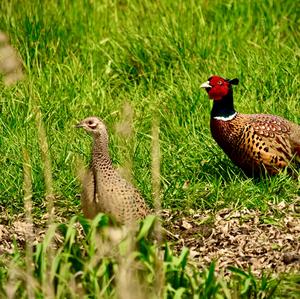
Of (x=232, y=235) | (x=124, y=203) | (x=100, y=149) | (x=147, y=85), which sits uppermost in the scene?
(x=100, y=149)

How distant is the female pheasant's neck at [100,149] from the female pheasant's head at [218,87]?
1235mm

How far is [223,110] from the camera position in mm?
6793

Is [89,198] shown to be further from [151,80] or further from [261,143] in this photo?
[151,80]

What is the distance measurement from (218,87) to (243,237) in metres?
1.22

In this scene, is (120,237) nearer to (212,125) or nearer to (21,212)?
(21,212)

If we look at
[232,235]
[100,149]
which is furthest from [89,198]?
[232,235]

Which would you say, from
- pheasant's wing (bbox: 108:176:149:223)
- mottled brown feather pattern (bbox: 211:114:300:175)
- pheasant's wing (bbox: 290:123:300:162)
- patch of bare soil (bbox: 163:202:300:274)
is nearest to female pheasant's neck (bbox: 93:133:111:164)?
pheasant's wing (bbox: 108:176:149:223)

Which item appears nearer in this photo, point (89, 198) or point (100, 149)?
point (89, 198)

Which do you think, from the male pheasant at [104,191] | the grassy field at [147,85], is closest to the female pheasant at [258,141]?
the grassy field at [147,85]

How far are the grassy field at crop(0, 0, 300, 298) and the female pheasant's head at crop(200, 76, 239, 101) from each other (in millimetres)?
298

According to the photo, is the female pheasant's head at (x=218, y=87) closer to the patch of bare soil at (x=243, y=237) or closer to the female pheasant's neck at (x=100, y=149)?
the patch of bare soil at (x=243, y=237)

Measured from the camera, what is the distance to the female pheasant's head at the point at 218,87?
684 cm

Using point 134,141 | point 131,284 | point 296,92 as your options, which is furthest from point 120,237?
point 296,92

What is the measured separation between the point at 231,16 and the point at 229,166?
183 centimetres
